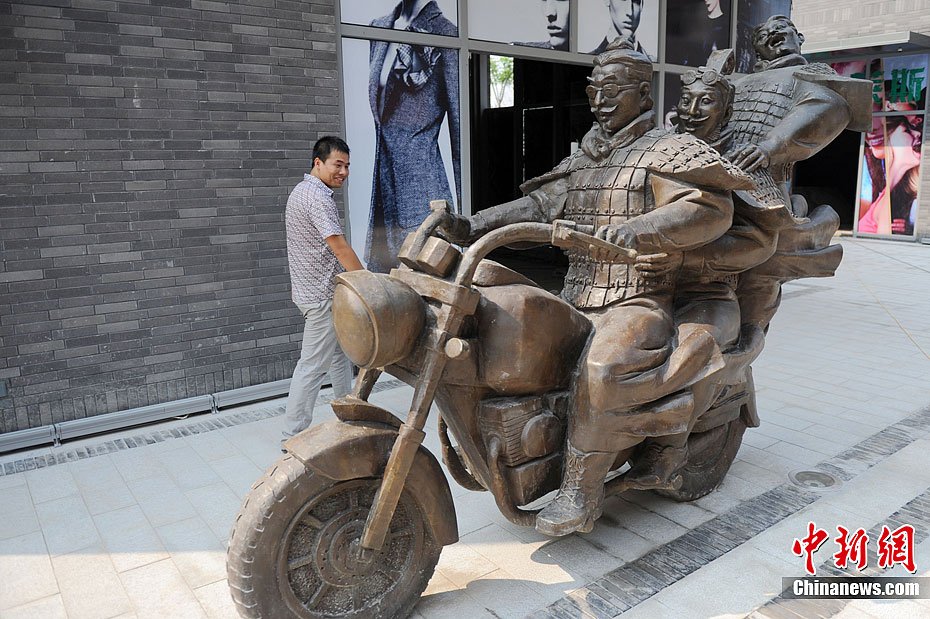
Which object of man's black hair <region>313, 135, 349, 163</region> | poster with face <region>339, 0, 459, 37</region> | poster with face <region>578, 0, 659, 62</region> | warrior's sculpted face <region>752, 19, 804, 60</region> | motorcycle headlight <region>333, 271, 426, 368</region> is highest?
poster with face <region>578, 0, 659, 62</region>

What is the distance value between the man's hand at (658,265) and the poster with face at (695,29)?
6.04 metres

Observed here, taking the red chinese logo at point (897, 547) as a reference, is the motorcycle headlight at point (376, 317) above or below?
above

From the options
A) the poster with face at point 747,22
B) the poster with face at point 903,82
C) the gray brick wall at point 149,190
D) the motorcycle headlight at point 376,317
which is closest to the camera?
the motorcycle headlight at point 376,317

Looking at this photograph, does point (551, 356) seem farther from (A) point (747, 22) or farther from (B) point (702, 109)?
(A) point (747, 22)

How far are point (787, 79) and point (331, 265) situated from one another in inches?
109

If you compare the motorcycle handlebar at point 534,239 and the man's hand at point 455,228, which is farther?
the man's hand at point 455,228

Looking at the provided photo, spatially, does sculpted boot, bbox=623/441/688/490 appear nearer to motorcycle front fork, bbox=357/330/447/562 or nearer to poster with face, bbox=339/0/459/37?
motorcycle front fork, bbox=357/330/447/562

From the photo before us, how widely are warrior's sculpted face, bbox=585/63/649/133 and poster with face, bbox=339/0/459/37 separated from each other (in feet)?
10.0

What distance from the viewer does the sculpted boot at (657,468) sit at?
3010 mm

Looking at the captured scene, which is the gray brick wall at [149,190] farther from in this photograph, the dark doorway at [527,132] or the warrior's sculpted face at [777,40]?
the dark doorway at [527,132]

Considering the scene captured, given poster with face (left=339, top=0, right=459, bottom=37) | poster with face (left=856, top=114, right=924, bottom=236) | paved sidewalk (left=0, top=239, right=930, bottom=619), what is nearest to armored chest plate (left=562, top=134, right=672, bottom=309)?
paved sidewalk (left=0, top=239, right=930, bottom=619)

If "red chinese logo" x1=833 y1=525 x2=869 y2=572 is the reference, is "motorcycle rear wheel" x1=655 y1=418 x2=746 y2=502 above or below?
above

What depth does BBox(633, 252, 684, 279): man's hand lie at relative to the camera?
2750 millimetres

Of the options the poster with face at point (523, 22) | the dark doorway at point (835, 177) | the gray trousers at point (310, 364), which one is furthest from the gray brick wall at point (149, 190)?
the dark doorway at point (835, 177)
